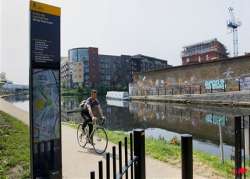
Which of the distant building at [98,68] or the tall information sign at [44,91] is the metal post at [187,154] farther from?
the distant building at [98,68]

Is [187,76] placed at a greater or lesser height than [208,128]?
greater

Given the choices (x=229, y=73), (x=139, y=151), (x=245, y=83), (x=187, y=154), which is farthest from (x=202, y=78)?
(x=139, y=151)

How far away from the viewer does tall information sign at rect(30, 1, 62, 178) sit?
354 centimetres

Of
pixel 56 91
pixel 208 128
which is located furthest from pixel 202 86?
pixel 56 91

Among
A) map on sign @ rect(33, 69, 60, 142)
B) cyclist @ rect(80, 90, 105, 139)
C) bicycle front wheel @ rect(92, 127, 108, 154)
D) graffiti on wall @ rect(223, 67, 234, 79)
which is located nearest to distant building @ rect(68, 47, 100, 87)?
graffiti on wall @ rect(223, 67, 234, 79)

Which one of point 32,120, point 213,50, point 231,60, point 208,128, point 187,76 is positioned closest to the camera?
point 32,120

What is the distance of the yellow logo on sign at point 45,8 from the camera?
351 cm

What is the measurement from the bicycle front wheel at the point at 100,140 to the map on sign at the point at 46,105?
4.51 metres

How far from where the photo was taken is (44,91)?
3.79m

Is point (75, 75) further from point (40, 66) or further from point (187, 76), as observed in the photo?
point (40, 66)

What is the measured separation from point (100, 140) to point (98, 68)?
276ft

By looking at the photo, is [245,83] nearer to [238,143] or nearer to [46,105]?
[238,143]

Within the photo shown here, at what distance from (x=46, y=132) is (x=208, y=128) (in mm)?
14634

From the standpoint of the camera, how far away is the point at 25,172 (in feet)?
19.5
